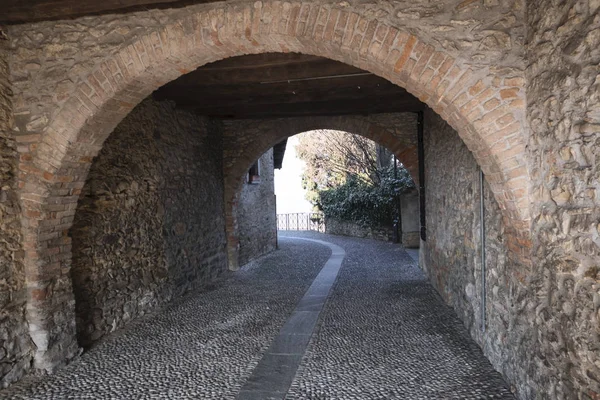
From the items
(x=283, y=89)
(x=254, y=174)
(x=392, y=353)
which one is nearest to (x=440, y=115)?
(x=392, y=353)

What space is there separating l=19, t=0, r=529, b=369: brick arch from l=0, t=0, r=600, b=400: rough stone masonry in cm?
1

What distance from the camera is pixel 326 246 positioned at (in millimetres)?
12273

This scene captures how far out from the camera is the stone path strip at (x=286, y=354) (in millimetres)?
3211

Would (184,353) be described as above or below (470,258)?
below

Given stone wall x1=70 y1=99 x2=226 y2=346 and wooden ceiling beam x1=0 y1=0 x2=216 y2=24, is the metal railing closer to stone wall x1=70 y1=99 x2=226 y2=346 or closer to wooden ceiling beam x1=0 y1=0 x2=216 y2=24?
stone wall x1=70 y1=99 x2=226 y2=346

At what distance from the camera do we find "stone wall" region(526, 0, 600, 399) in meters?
1.91

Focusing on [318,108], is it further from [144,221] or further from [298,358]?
[298,358]

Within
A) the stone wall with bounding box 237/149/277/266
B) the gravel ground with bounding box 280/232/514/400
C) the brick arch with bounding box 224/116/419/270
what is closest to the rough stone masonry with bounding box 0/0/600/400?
the gravel ground with bounding box 280/232/514/400

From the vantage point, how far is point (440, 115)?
3021 mm

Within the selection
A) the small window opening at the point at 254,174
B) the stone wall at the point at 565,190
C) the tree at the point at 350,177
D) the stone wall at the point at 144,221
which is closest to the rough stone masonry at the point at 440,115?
the stone wall at the point at 565,190

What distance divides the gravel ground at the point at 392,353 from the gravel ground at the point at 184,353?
2.03 feet

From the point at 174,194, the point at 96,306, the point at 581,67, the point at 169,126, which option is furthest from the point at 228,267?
the point at 581,67

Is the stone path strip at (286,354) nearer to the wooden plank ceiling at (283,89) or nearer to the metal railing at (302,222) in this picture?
A: the wooden plank ceiling at (283,89)

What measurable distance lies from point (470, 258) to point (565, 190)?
2260 millimetres
